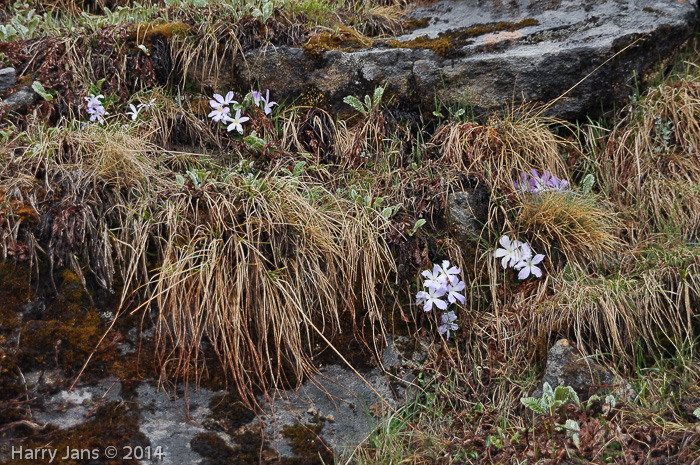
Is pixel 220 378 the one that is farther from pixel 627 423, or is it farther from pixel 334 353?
pixel 627 423

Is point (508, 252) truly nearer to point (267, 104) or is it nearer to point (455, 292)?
point (455, 292)

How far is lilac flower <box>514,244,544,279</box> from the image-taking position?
321 cm

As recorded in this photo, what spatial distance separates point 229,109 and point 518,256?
7.29ft

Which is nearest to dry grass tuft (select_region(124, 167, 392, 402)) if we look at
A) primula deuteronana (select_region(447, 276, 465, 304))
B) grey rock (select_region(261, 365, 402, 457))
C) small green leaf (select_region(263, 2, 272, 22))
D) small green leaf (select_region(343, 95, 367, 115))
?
grey rock (select_region(261, 365, 402, 457))

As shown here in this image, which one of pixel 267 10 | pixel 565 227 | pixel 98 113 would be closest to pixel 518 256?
pixel 565 227

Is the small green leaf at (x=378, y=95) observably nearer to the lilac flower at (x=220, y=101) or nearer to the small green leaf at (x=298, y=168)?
the small green leaf at (x=298, y=168)

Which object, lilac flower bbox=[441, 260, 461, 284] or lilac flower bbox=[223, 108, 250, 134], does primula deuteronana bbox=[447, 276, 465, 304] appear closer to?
lilac flower bbox=[441, 260, 461, 284]

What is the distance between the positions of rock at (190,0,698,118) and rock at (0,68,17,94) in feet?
3.98

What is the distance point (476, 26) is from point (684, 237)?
2.15 m

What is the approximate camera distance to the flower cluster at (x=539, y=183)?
346cm

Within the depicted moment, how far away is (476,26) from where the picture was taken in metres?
4.29

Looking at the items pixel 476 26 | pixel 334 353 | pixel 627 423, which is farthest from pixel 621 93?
pixel 334 353

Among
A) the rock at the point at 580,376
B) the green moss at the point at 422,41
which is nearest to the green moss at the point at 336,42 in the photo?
the green moss at the point at 422,41

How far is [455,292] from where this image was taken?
3184mm
